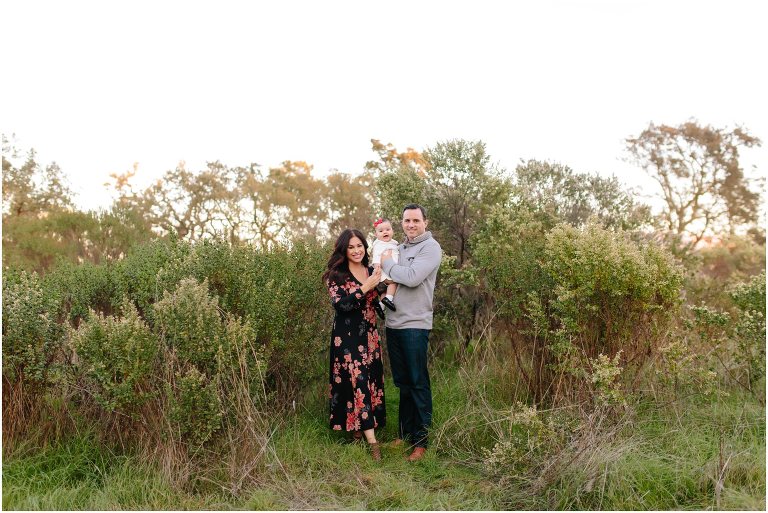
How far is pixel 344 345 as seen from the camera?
5090 mm

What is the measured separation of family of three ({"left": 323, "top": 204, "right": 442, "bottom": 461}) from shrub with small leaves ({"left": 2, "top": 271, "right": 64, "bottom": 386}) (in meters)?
2.12

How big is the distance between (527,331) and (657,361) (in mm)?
1122

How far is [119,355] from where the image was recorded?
4.27 meters

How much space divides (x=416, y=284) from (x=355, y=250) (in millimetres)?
598

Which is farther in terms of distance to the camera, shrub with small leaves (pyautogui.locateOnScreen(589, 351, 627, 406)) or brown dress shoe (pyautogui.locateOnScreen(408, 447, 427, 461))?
brown dress shoe (pyautogui.locateOnScreen(408, 447, 427, 461))

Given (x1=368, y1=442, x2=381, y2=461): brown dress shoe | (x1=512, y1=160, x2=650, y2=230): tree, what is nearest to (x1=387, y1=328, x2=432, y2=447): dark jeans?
(x1=368, y1=442, x2=381, y2=461): brown dress shoe

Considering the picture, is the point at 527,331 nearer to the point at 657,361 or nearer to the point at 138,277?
the point at 657,361

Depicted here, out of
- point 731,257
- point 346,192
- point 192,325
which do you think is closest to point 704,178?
point 731,257

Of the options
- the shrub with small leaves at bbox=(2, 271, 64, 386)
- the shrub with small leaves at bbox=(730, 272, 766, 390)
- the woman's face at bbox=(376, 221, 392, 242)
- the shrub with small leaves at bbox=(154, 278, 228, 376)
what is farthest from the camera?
the shrub with small leaves at bbox=(730, 272, 766, 390)

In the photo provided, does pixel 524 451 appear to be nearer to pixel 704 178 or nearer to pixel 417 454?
pixel 417 454

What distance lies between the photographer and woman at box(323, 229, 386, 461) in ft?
16.5

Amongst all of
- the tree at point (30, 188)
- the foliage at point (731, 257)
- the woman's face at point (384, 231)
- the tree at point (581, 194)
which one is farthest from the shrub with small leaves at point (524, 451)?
the tree at point (30, 188)

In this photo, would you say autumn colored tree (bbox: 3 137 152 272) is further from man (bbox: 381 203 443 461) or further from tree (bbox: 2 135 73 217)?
man (bbox: 381 203 443 461)

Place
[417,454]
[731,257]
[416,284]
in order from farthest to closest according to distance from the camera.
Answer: [731,257], [417,454], [416,284]
